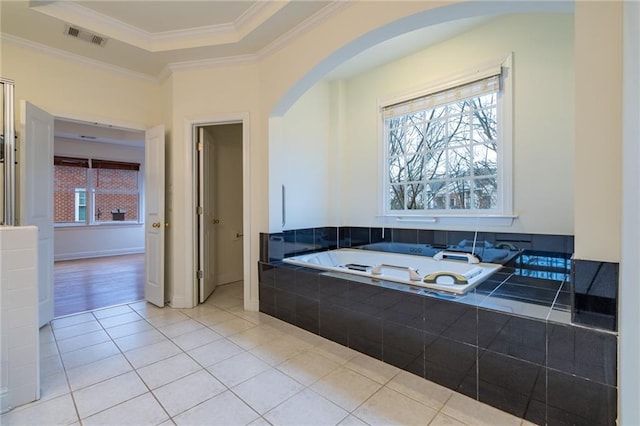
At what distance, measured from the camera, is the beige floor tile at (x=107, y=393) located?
60.4 inches

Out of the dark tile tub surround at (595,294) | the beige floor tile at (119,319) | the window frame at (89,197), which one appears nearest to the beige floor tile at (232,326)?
the beige floor tile at (119,319)

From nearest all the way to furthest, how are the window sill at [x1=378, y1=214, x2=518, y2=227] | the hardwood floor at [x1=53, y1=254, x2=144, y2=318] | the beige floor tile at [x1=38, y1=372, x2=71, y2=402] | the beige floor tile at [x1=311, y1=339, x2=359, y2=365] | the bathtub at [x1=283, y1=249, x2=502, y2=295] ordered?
the beige floor tile at [x1=38, y1=372, x2=71, y2=402]
the bathtub at [x1=283, y1=249, x2=502, y2=295]
the beige floor tile at [x1=311, y1=339, x2=359, y2=365]
the window sill at [x1=378, y1=214, x2=518, y2=227]
the hardwood floor at [x1=53, y1=254, x2=144, y2=318]

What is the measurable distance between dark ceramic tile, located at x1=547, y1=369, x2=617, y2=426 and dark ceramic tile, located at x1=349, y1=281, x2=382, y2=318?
932 mm

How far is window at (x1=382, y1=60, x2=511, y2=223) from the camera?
2.60 m

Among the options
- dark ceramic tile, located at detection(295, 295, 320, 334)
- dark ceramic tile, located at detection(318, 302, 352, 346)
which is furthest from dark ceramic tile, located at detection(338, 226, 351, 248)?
dark ceramic tile, located at detection(318, 302, 352, 346)

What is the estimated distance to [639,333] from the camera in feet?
3.91

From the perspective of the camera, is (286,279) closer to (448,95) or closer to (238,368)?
(238,368)

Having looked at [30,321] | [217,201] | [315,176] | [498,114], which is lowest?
[30,321]

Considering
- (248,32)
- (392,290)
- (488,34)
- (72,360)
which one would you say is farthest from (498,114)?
(72,360)

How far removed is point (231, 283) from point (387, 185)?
8.35 ft

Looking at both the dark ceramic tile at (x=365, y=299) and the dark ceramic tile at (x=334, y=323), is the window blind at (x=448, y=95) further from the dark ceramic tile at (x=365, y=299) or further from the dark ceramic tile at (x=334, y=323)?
the dark ceramic tile at (x=334, y=323)

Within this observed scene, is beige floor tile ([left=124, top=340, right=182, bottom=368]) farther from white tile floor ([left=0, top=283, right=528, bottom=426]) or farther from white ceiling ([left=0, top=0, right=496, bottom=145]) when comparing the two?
white ceiling ([left=0, top=0, right=496, bottom=145])

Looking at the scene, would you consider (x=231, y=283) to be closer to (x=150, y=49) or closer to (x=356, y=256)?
(x=356, y=256)

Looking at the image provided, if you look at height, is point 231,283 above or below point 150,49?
below
